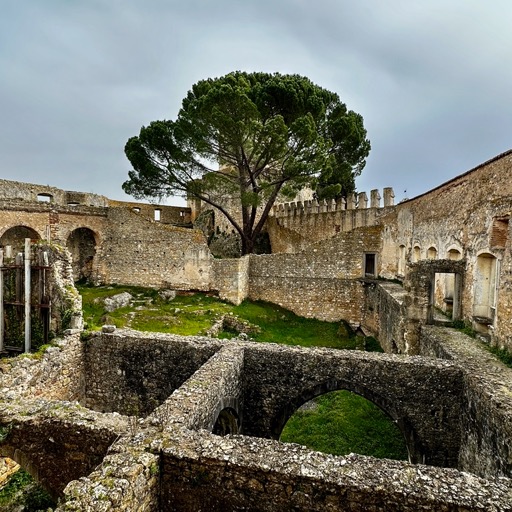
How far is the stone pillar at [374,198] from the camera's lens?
60.0 ft

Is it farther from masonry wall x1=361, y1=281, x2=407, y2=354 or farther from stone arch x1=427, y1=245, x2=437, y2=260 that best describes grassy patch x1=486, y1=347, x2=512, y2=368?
stone arch x1=427, y1=245, x2=437, y2=260

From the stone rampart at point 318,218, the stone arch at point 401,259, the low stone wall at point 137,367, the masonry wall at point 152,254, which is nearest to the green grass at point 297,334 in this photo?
the masonry wall at point 152,254

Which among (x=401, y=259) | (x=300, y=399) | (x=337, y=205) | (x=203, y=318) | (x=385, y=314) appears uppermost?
(x=337, y=205)

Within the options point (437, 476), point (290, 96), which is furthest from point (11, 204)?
point (437, 476)

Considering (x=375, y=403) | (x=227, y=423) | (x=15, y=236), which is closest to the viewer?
(x=375, y=403)

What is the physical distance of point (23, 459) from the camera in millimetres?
4949

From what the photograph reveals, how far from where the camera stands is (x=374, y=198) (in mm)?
18422

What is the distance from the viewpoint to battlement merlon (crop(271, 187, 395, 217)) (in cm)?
1797

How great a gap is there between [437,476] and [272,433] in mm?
4306

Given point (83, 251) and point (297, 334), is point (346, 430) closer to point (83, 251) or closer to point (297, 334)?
point (297, 334)

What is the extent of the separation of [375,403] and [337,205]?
15130 millimetres

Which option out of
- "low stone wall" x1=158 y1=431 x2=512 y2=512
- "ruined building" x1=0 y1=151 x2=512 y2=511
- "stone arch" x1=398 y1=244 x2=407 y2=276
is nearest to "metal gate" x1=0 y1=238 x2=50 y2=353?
"ruined building" x1=0 y1=151 x2=512 y2=511

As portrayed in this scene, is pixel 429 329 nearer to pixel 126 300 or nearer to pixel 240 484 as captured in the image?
pixel 240 484

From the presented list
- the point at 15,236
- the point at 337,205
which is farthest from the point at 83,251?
the point at 337,205
